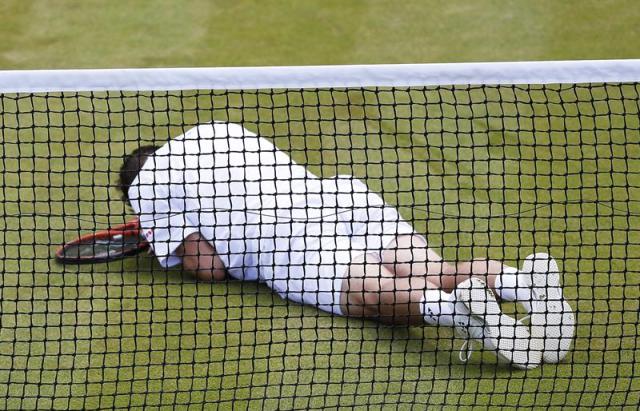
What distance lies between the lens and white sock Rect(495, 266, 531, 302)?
5711 millimetres

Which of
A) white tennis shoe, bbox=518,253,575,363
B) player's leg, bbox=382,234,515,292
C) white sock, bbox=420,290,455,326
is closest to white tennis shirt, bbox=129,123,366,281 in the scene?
player's leg, bbox=382,234,515,292

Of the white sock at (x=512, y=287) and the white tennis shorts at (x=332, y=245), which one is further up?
the white sock at (x=512, y=287)

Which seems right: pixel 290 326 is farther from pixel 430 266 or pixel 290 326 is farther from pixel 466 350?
pixel 466 350

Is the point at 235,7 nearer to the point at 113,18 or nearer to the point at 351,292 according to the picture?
the point at 113,18

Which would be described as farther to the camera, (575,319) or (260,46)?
(260,46)

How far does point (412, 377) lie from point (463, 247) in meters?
1.24

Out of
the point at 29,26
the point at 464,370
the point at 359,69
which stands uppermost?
the point at 359,69

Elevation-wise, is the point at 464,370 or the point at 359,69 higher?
the point at 359,69

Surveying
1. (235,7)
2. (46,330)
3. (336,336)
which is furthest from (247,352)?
(235,7)

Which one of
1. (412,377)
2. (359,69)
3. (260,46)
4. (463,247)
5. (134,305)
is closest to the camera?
(359,69)

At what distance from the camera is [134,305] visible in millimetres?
6180

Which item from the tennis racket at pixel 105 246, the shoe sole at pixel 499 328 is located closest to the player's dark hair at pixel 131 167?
the tennis racket at pixel 105 246

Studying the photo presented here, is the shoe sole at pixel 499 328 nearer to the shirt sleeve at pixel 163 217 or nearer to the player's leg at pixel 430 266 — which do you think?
the player's leg at pixel 430 266

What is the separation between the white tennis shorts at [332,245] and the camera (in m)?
5.90
